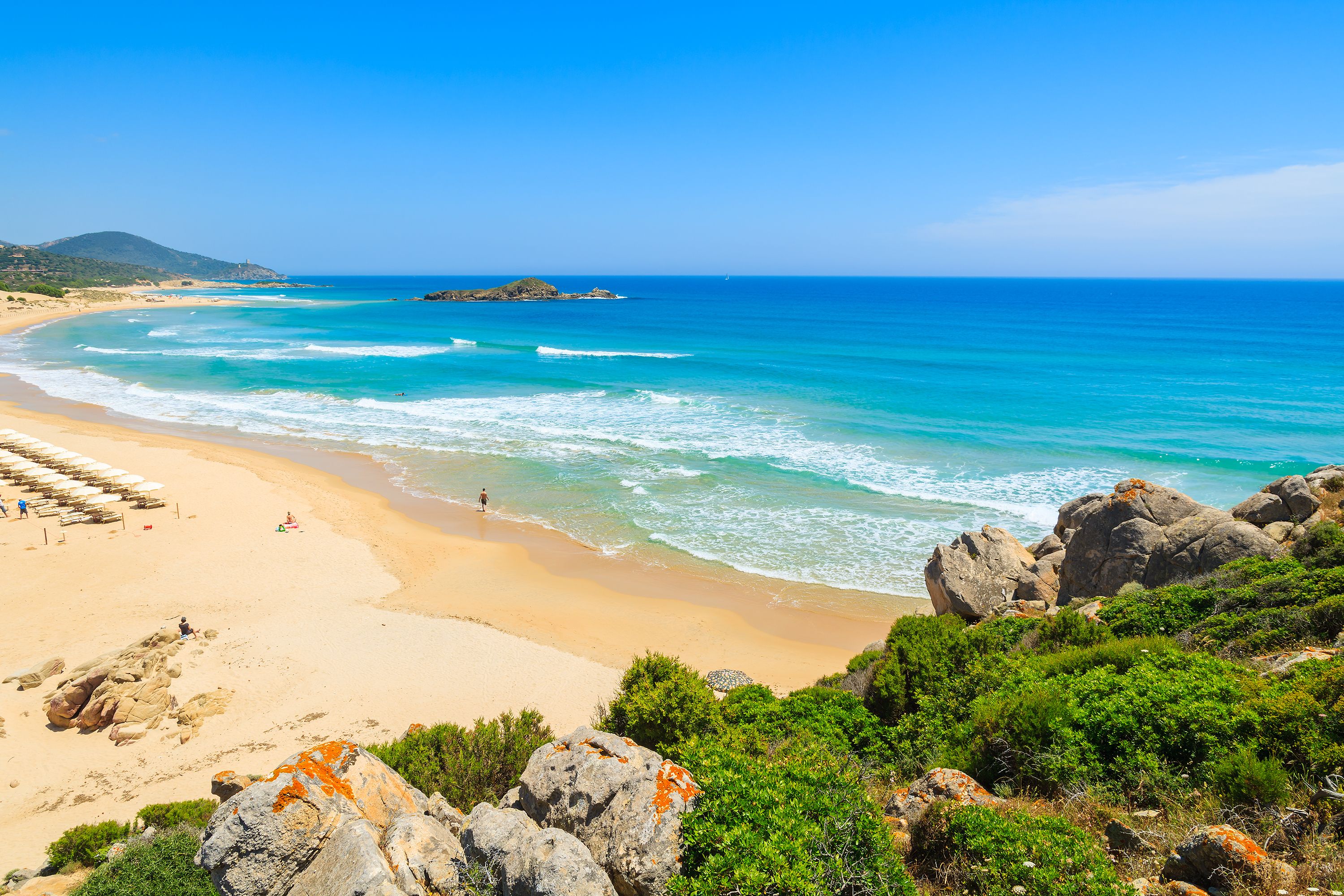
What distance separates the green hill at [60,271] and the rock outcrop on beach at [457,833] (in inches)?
6522

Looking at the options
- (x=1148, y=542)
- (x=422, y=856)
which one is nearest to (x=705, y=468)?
(x=1148, y=542)

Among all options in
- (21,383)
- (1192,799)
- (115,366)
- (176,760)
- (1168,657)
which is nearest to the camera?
(1192,799)

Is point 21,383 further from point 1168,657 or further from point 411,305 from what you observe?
point 411,305

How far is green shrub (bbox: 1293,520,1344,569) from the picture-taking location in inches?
398

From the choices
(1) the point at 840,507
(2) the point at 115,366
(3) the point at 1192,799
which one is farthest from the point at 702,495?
(2) the point at 115,366

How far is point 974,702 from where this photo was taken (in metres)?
8.33

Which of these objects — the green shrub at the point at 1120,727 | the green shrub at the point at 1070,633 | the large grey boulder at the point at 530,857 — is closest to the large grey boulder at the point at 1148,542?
the green shrub at the point at 1070,633

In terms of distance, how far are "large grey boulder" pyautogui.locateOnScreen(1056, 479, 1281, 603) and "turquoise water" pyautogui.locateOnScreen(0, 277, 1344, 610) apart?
16.2 feet

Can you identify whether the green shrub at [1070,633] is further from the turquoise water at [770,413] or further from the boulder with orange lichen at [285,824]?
the boulder with orange lichen at [285,824]

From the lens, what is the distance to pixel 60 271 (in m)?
162

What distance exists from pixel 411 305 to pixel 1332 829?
131 meters

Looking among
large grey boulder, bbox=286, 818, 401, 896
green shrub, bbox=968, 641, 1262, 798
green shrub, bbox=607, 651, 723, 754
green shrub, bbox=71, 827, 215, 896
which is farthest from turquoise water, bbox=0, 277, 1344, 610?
green shrub, bbox=71, 827, 215, 896

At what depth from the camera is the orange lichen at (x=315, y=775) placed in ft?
19.0

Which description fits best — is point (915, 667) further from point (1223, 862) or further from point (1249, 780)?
point (1223, 862)
